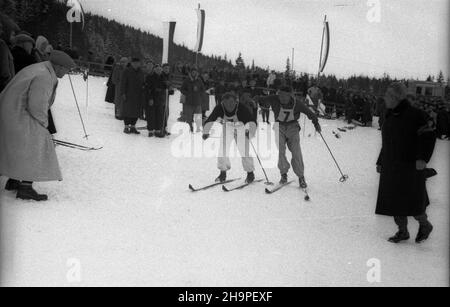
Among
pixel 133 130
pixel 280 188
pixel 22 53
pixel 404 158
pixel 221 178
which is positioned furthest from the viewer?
pixel 133 130

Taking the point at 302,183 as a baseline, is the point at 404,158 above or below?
above

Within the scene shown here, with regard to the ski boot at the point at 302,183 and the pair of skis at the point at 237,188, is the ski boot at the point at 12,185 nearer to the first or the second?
the pair of skis at the point at 237,188

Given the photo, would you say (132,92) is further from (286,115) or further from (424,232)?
(424,232)

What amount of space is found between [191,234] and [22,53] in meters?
3.58

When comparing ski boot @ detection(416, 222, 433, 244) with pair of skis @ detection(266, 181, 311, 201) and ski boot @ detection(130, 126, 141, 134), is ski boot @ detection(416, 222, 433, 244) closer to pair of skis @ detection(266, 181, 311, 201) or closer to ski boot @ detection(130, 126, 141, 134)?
pair of skis @ detection(266, 181, 311, 201)

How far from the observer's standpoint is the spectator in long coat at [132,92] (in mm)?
11078

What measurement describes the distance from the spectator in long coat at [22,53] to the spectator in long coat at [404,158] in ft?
15.5

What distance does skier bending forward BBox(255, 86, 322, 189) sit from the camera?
735 cm

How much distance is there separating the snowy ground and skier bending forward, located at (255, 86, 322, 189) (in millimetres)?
468

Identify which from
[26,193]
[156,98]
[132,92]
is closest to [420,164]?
[26,193]

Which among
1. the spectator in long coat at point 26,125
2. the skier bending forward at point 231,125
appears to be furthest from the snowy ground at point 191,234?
the skier bending forward at point 231,125

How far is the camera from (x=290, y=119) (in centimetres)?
743

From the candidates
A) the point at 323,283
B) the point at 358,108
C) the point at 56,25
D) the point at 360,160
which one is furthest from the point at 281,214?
the point at 56,25

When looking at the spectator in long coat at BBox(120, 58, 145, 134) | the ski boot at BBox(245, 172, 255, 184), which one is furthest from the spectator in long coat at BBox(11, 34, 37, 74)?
the spectator in long coat at BBox(120, 58, 145, 134)
